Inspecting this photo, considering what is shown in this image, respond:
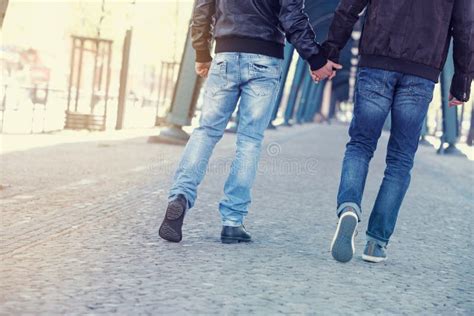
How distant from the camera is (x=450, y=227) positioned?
6.39 meters

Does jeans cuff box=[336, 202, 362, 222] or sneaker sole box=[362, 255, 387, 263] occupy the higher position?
jeans cuff box=[336, 202, 362, 222]

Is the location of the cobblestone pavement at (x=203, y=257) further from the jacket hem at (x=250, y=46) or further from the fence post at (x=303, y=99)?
the fence post at (x=303, y=99)

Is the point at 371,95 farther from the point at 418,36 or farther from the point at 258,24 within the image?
the point at 258,24

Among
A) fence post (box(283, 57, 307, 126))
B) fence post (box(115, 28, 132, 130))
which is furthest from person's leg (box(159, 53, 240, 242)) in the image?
fence post (box(283, 57, 307, 126))

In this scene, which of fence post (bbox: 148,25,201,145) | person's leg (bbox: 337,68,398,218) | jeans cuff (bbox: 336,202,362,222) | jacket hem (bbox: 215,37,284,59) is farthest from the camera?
fence post (bbox: 148,25,201,145)

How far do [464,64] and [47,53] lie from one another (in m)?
51.8

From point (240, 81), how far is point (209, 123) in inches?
11.1

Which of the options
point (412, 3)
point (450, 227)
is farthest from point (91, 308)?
point (450, 227)

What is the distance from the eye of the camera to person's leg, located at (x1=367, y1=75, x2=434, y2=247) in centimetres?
441

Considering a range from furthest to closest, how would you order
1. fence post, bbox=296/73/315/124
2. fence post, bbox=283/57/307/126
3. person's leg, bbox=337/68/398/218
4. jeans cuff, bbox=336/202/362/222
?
fence post, bbox=296/73/315/124 → fence post, bbox=283/57/307/126 → person's leg, bbox=337/68/398/218 → jeans cuff, bbox=336/202/362/222

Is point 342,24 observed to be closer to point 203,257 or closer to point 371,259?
point 371,259

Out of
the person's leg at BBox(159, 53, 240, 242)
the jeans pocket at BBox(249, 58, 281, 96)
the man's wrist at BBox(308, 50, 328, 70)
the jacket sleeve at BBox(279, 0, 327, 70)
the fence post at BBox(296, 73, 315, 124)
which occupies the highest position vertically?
the jacket sleeve at BBox(279, 0, 327, 70)

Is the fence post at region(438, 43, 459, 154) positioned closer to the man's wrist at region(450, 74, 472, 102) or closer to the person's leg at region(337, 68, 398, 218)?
the man's wrist at region(450, 74, 472, 102)

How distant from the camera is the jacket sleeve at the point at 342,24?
4469 mm
